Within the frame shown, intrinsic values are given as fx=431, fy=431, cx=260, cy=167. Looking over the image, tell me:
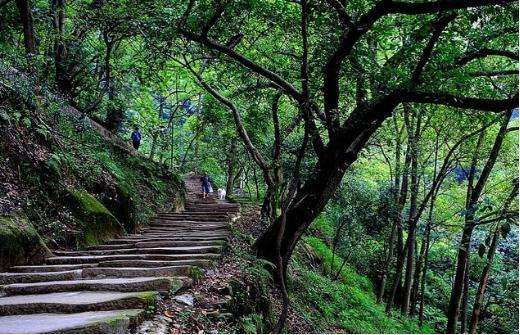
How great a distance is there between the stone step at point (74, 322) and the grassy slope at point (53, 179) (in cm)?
221

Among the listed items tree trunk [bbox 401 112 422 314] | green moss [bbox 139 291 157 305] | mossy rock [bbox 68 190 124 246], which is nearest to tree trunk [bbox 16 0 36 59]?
mossy rock [bbox 68 190 124 246]

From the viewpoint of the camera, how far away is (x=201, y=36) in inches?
324

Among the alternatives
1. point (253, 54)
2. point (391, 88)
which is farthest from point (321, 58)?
point (253, 54)

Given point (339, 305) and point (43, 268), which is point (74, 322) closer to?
point (43, 268)

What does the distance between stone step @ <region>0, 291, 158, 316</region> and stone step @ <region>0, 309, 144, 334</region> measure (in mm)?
104

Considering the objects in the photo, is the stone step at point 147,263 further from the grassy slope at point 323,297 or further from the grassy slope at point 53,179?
the grassy slope at point 53,179

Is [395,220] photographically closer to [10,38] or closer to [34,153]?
[34,153]

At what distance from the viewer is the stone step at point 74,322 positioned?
3414 millimetres

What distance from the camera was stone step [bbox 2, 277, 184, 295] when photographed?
4.92m

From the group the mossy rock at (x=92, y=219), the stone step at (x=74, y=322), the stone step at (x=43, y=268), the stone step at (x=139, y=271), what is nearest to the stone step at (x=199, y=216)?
the mossy rock at (x=92, y=219)

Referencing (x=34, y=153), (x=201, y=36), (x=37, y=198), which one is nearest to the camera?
(x=37, y=198)

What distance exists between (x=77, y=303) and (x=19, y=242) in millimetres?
2540

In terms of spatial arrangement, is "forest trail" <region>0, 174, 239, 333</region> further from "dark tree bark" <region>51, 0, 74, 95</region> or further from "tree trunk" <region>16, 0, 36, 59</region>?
"dark tree bark" <region>51, 0, 74, 95</region>

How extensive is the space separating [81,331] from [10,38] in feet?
43.3
